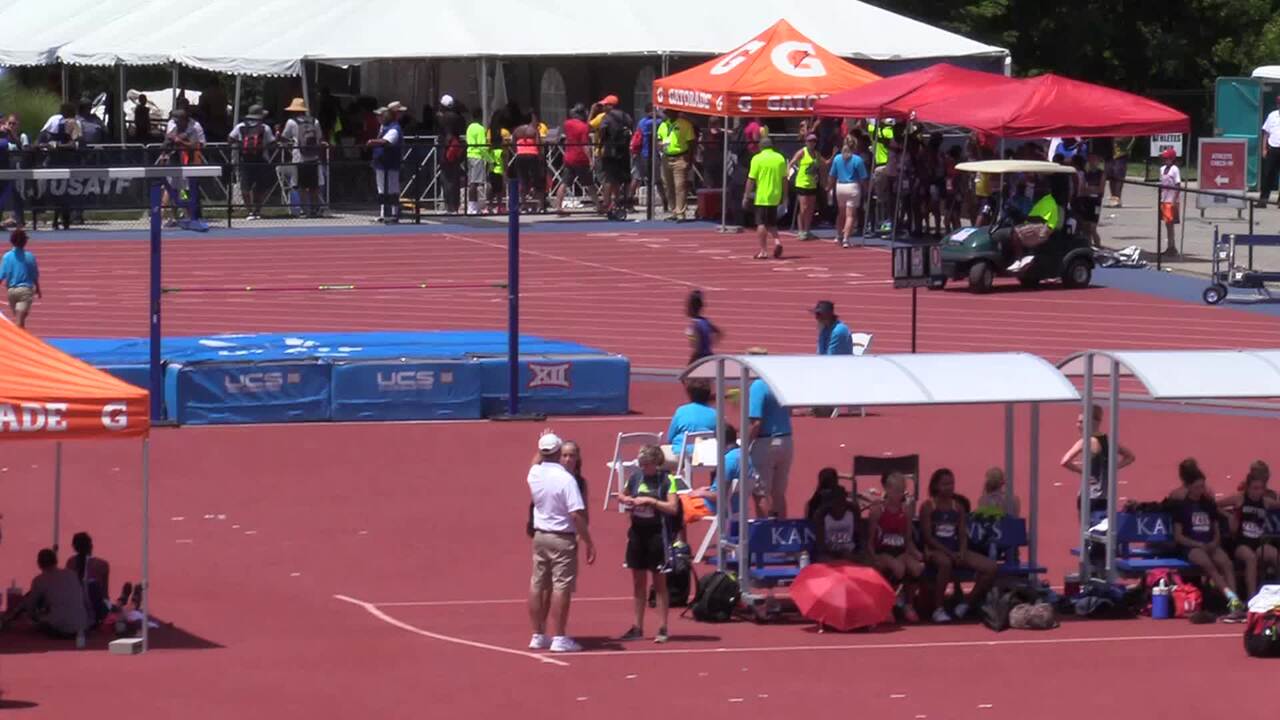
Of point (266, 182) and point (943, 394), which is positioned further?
point (266, 182)

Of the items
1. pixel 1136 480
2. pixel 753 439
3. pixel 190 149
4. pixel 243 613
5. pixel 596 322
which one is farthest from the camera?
pixel 190 149

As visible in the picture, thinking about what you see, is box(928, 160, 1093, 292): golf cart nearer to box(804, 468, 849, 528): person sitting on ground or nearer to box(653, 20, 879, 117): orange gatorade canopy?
box(653, 20, 879, 117): orange gatorade canopy

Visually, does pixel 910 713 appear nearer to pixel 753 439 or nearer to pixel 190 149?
pixel 753 439

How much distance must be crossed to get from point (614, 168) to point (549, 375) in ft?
61.7

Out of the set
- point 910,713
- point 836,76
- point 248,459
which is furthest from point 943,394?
point 836,76

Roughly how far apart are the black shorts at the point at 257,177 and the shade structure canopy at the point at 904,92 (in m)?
10.4

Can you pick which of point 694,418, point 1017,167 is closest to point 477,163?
point 1017,167

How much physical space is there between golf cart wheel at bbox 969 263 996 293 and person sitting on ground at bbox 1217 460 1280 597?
16.2m

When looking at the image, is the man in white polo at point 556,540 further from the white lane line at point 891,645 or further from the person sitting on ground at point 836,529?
the person sitting on ground at point 836,529

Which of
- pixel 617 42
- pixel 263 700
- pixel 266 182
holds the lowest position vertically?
pixel 263 700

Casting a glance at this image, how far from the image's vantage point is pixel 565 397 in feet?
75.6

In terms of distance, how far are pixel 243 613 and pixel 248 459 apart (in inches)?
222

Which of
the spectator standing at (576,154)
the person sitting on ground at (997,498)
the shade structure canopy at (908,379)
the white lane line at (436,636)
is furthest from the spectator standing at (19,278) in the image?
the spectator standing at (576,154)

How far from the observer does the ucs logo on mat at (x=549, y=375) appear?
22.9m
